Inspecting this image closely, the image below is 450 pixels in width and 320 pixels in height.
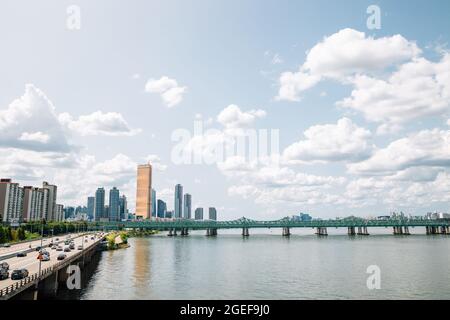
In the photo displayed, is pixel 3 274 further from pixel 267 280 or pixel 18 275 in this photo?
pixel 267 280

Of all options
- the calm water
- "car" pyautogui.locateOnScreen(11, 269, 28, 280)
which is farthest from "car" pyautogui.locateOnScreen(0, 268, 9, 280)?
the calm water

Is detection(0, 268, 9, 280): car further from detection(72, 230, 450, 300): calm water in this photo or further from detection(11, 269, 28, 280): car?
detection(72, 230, 450, 300): calm water

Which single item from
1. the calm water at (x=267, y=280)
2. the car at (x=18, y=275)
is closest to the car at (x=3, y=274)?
the car at (x=18, y=275)

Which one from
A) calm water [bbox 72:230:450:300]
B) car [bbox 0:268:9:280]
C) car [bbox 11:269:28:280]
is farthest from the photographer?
calm water [bbox 72:230:450:300]

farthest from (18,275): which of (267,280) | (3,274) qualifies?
(267,280)

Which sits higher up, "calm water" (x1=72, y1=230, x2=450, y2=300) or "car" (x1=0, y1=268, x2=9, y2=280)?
"car" (x1=0, y1=268, x2=9, y2=280)

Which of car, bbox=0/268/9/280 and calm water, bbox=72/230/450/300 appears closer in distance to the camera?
car, bbox=0/268/9/280

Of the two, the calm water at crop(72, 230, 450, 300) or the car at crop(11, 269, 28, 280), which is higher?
the car at crop(11, 269, 28, 280)

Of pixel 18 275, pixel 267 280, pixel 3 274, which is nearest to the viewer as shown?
pixel 18 275

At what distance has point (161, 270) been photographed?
103250mm

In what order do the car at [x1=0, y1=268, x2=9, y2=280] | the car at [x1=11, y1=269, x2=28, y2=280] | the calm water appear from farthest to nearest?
the calm water, the car at [x1=0, y1=268, x2=9, y2=280], the car at [x1=11, y1=269, x2=28, y2=280]

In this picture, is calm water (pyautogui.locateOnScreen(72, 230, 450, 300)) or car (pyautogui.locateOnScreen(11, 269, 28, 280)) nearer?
car (pyautogui.locateOnScreen(11, 269, 28, 280))
